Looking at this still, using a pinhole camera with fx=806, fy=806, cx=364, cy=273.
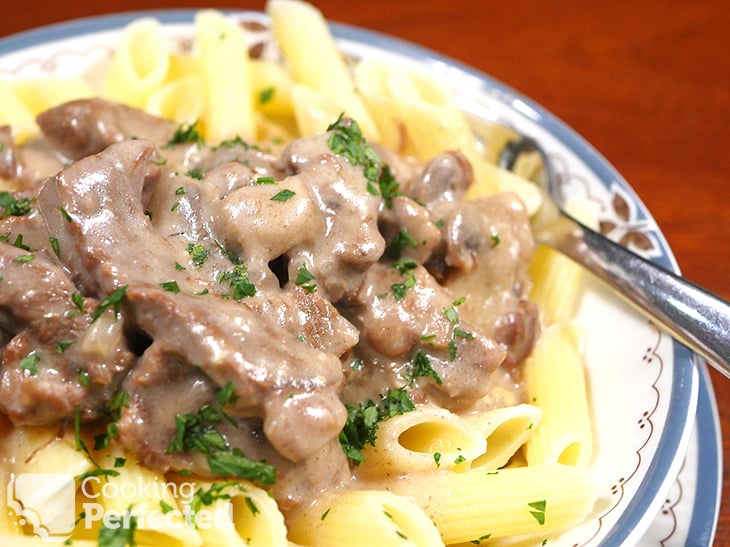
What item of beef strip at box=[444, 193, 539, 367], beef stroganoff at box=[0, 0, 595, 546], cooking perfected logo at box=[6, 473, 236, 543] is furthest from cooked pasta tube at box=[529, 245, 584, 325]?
cooking perfected logo at box=[6, 473, 236, 543]

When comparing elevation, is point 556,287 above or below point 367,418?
above

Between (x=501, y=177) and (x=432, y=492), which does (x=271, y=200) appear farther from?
(x=501, y=177)

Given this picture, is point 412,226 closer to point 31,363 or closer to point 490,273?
point 490,273

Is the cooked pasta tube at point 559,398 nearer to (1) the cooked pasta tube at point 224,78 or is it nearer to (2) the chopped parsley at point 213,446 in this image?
(2) the chopped parsley at point 213,446

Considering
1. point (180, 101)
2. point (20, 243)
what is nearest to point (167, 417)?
point (20, 243)

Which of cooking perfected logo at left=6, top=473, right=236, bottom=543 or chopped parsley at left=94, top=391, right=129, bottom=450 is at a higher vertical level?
chopped parsley at left=94, top=391, right=129, bottom=450

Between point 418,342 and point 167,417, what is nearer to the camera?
point 167,417

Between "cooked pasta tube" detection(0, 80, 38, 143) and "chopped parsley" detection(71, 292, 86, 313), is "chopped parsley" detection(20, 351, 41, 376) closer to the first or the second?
"chopped parsley" detection(71, 292, 86, 313)

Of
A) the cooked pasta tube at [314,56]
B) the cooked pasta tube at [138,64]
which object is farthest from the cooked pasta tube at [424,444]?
the cooked pasta tube at [138,64]
